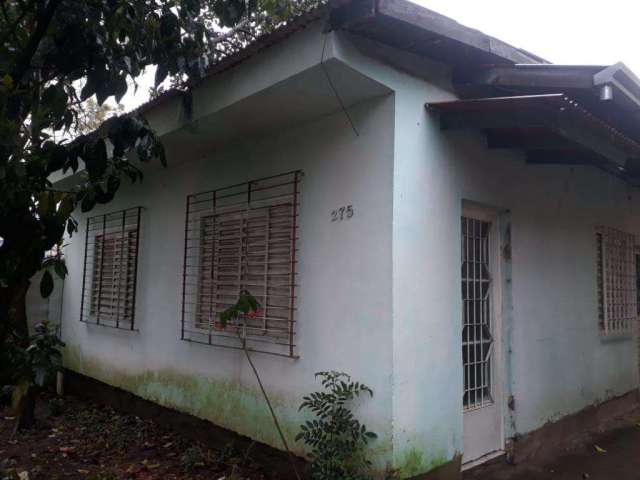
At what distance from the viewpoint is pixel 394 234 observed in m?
3.64

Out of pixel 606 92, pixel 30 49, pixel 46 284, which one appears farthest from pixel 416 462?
pixel 30 49

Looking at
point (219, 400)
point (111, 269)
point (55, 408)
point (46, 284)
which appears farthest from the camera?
point (111, 269)

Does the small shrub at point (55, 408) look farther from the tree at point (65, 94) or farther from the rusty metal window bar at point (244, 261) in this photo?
the tree at point (65, 94)

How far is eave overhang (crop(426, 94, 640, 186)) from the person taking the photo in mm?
3527

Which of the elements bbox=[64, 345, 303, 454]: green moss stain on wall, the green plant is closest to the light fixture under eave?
the green plant

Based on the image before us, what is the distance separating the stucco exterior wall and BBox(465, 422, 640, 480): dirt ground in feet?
4.82

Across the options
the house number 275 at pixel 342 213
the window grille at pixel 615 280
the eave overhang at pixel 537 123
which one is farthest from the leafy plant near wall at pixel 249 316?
the window grille at pixel 615 280

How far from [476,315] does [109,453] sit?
3.87 meters

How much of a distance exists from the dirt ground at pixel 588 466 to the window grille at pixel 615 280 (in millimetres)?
1386

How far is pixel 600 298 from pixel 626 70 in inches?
140

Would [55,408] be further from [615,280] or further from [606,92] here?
[615,280]

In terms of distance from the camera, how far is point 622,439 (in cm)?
563

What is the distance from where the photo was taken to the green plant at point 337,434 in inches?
137

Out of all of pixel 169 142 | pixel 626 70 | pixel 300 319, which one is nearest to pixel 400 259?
pixel 300 319
